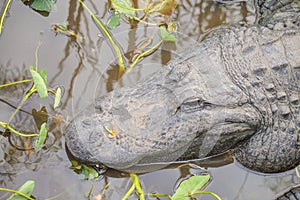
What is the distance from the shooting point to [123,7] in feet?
12.1

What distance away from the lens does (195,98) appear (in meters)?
3.09

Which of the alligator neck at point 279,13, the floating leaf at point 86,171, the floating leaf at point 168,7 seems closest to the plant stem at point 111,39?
the floating leaf at point 168,7

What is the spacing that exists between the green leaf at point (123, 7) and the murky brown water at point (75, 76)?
21cm

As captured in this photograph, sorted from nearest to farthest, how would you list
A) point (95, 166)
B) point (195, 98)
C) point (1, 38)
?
point (195, 98) → point (95, 166) → point (1, 38)

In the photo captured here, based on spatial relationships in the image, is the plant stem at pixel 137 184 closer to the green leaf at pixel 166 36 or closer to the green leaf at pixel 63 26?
the green leaf at pixel 166 36

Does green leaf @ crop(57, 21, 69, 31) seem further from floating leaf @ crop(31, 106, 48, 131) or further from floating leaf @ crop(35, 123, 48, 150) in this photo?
floating leaf @ crop(35, 123, 48, 150)

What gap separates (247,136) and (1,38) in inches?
66.7

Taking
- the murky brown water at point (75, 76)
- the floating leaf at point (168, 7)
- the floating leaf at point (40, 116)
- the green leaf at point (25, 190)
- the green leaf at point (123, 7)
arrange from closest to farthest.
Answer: the green leaf at point (25, 190)
the murky brown water at point (75, 76)
the floating leaf at point (40, 116)
the green leaf at point (123, 7)
the floating leaf at point (168, 7)

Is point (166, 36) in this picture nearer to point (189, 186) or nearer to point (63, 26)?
point (63, 26)

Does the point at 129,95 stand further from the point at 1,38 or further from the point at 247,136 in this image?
the point at 1,38

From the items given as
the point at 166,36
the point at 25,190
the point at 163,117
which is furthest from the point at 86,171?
the point at 166,36

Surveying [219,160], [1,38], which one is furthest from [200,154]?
[1,38]

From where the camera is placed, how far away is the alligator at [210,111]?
311cm

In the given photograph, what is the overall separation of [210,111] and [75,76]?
100cm
